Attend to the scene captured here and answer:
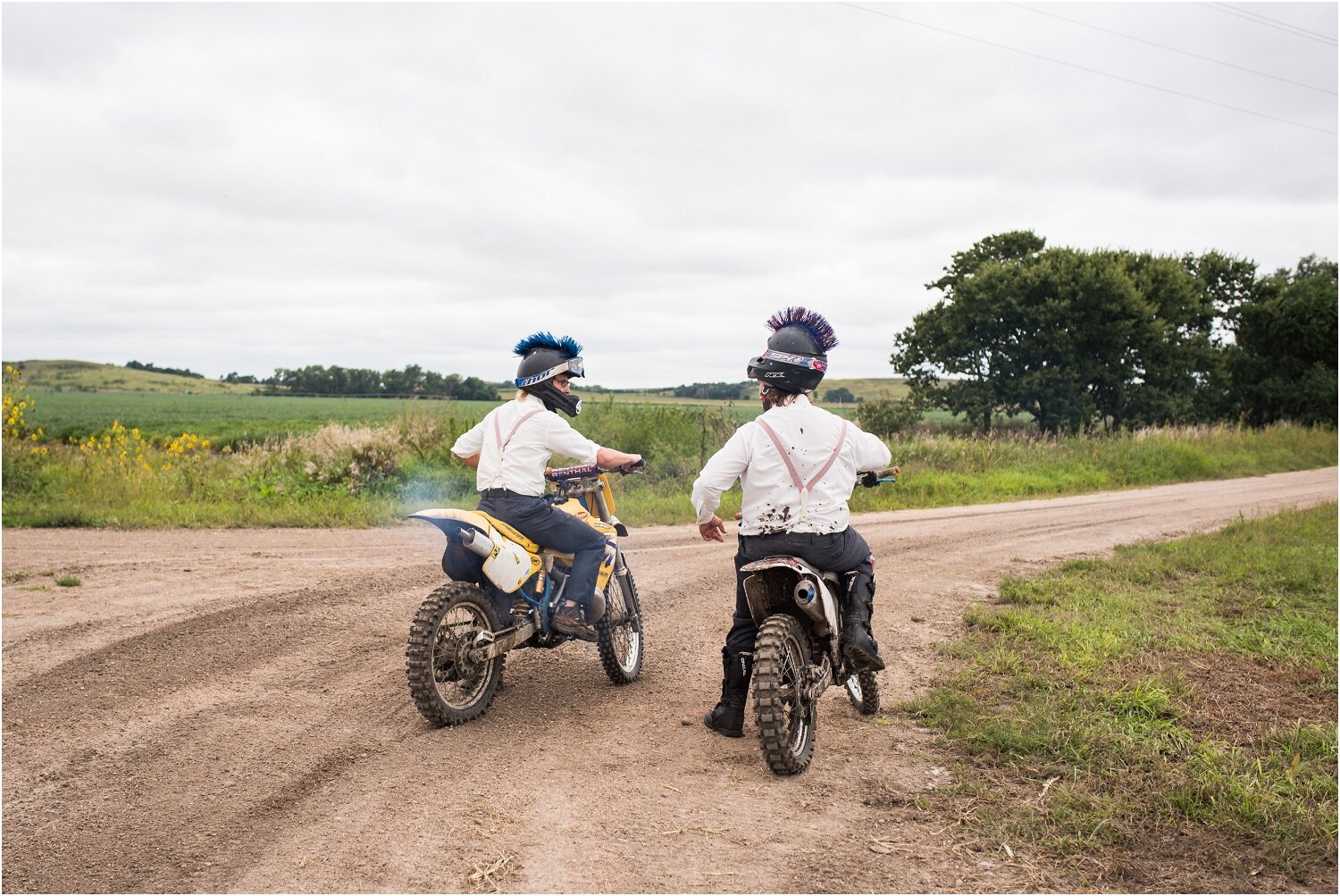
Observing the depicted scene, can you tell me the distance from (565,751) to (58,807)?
2.32m

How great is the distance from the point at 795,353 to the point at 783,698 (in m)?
1.74

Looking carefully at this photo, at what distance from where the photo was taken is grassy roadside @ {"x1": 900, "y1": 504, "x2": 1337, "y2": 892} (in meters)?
4.15

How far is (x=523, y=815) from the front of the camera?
14.2ft

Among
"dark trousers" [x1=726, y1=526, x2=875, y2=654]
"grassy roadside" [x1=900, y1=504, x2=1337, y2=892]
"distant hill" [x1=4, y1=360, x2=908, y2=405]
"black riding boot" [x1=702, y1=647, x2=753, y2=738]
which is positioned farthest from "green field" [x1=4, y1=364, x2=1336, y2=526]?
"distant hill" [x1=4, y1=360, x2=908, y2=405]

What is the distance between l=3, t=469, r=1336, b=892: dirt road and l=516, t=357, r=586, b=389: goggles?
6.42 ft

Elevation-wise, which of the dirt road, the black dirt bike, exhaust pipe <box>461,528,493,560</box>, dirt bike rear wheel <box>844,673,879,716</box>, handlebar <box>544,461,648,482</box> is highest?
handlebar <box>544,461,648,482</box>

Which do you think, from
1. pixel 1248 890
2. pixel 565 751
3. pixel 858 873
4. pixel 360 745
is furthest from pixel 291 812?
pixel 1248 890

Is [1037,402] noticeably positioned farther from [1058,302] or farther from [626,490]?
[626,490]

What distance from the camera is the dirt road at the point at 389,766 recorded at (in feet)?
12.7

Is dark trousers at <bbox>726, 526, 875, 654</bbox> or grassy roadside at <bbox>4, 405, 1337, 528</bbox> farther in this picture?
grassy roadside at <bbox>4, 405, 1337, 528</bbox>

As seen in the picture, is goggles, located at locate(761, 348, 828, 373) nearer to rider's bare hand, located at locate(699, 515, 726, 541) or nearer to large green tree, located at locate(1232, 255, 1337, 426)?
rider's bare hand, located at locate(699, 515, 726, 541)

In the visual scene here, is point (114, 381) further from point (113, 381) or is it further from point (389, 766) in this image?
point (389, 766)

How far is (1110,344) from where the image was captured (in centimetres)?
3288

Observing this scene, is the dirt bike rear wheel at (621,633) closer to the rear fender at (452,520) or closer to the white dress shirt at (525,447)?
the white dress shirt at (525,447)
